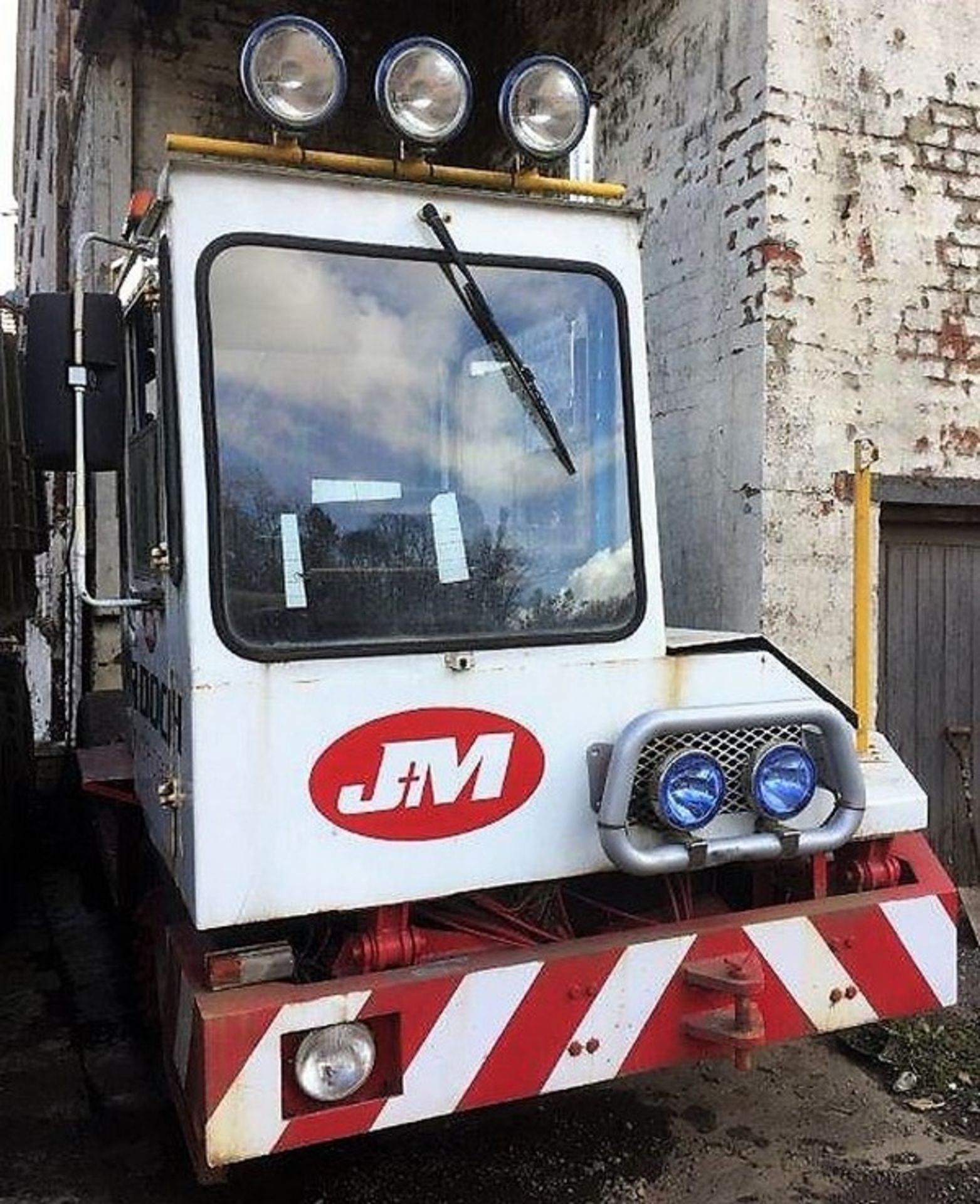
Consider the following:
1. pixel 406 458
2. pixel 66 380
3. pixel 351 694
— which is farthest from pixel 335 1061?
pixel 66 380

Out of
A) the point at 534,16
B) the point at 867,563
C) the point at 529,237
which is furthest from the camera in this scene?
the point at 534,16

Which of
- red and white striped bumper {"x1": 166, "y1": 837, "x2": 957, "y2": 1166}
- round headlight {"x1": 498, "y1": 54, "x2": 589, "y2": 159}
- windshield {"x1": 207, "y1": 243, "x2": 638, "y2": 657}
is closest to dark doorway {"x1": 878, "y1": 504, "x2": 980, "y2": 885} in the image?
red and white striped bumper {"x1": 166, "y1": 837, "x2": 957, "y2": 1166}

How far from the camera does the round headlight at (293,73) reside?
265cm

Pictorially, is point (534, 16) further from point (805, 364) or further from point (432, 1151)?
point (432, 1151)

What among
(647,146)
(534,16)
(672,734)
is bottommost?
(672,734)

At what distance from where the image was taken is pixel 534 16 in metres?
6.38

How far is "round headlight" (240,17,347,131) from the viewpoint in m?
2.65

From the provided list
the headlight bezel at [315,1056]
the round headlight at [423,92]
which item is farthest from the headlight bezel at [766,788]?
the round headlight at [423,92]

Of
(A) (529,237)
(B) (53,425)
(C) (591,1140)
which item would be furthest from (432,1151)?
(A) (529,237)

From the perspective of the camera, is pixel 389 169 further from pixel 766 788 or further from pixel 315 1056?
pixel 315 1056

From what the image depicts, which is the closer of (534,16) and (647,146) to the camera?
(647,146)

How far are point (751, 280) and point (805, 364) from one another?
0.40 metres

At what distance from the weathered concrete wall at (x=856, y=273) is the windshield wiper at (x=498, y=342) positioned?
2.03 m

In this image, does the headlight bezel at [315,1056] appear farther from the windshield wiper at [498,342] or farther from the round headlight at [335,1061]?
the windshield wiper at [498,342]
